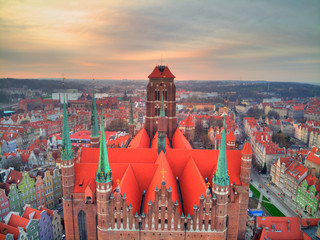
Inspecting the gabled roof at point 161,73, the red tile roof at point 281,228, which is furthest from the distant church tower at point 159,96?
the red tile roof at point 281,228

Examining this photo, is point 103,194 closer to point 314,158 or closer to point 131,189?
point 131,189

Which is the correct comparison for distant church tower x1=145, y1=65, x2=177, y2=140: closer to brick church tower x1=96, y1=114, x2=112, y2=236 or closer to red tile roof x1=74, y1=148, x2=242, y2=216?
red tile roof x1=74, y1=148, x2=242, y2=216

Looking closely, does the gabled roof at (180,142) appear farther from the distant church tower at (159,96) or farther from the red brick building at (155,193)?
the distant church tower at (159,96)

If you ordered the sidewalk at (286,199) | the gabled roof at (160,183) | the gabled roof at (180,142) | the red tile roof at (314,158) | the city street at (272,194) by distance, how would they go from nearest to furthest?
the gabled roof at (160,183), the gabled roof at (180,142), the city street at (272,194), the sidewalk at (286,199), the red tile roof at (314,158)

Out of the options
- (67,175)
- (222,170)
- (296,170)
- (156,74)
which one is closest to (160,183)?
(222,170)

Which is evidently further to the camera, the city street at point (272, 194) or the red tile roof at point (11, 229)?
the city street at point (272, 194)

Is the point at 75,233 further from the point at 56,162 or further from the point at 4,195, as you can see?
the point at 56,162
